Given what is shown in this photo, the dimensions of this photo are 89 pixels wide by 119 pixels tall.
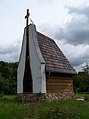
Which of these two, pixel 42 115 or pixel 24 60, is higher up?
pixel 24 60

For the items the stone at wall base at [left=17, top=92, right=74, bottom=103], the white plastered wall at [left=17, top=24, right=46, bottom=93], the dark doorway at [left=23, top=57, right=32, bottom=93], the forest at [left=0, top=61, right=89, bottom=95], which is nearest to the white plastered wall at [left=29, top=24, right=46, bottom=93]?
the white plastered wall at [left=17, top=24, right=46, bottom=93]

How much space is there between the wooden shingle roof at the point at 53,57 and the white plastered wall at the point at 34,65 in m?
0.54

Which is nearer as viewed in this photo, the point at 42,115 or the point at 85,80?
the point at 42,115

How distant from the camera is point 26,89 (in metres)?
19.8

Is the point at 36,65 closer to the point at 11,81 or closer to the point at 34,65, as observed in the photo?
the point at 34,65

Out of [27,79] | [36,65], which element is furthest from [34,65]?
[27,79]

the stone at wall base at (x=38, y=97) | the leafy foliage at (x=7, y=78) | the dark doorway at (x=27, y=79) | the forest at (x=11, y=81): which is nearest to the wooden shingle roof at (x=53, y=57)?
the dark doorway at (x=27, y=79)

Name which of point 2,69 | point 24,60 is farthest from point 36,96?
point 2,69

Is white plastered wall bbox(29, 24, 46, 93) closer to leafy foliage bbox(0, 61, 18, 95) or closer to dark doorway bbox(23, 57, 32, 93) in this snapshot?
dark doorway bbox(23, 57, 32, 93)

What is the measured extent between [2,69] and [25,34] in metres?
33.9

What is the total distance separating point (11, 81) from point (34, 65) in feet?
79.1

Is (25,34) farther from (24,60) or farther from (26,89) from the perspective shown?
(26,89)

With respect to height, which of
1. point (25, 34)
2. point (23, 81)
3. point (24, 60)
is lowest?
point (23, 81)

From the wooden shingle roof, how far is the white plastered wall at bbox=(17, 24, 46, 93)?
542mm
